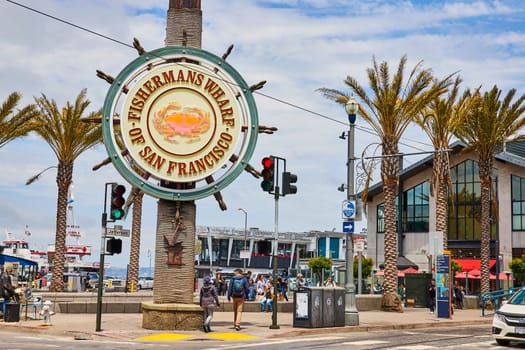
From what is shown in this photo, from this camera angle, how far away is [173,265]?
70.6ft

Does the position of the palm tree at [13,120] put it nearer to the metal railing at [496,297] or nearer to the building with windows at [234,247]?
Result: the metal railing at [496,297]

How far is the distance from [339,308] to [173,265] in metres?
5.62

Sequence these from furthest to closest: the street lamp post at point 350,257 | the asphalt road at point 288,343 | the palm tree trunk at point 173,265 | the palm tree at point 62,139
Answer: the palm tree at point 62,139 < the street lamp post at point 350,257 < the palm tree trunk at point 173,265 < the asphalt road at point 288,343

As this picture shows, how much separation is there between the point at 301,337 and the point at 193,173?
5.76m

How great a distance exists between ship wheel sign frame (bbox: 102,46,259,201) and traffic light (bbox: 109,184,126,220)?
1791 millimetres

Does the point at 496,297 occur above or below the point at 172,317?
above

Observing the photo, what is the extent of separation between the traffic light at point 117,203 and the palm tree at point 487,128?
25086 mm

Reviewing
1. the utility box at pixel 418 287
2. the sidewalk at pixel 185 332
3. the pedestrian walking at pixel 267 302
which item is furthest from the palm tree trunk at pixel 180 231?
the utility box at pixel 418 287

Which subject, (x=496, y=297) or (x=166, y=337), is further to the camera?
(x=496, y=297)

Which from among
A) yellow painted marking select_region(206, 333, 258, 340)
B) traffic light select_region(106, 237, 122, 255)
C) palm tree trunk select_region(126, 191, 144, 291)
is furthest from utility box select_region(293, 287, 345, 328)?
palm tree trunk select_region(126, 191, 144, 291)

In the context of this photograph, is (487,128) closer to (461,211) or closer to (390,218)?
(390,218)

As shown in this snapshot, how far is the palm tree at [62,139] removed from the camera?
39.9m

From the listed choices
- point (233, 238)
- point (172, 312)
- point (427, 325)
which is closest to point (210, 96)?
point (172, 312)

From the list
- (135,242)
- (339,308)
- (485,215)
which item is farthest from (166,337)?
(485,215)
